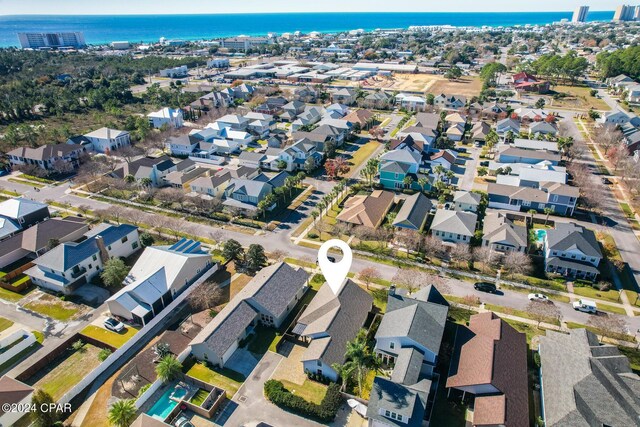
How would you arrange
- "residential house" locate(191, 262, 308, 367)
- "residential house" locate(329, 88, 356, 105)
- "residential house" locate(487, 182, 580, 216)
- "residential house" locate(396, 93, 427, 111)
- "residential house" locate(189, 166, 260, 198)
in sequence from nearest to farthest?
"residential house" locate(191, 262, 308, 367)
"residential house" locate(487, 182, 580, 216)
"residential house" locate(189, 166, 260, 198)
"residential house" locate(396, 93, 427, 111)
"residential house" locate(329, 88, 356, 105)

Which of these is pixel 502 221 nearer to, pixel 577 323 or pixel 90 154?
pixel 577 323

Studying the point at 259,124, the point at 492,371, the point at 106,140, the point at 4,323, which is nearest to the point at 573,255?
the point at 492,371

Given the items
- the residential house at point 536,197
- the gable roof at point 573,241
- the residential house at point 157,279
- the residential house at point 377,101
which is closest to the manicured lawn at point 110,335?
the residential house at point 157,279

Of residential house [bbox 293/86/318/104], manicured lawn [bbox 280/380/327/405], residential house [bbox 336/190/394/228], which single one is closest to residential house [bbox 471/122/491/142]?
residential house [bbox 336/190/394/228]

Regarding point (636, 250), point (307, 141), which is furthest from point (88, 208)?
point (636, 250)

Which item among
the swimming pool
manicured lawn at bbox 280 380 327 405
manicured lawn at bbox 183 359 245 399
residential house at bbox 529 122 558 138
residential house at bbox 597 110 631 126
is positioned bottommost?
manicured lawn at bbox 183 359 245 399

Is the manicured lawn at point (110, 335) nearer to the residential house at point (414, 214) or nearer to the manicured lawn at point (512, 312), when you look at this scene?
the residential house at point (414, 214)

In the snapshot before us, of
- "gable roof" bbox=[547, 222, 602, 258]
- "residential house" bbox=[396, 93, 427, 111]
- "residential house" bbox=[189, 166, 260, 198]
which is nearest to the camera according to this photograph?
"gable roof" bbox=[547, 222, 602, 258]

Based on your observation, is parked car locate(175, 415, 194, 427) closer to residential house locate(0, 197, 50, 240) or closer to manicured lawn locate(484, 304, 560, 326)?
manicured lawn locate(484, 304, 560, 326)
